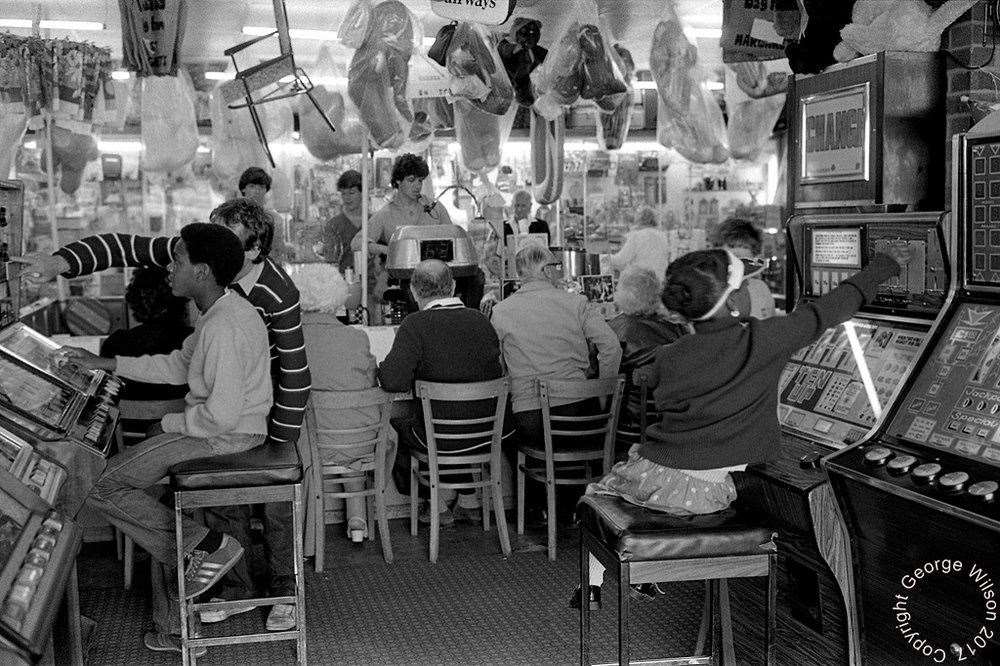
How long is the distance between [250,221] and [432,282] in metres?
0.87

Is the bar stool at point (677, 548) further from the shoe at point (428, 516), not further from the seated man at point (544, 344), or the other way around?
the shoe at point (428, 516)

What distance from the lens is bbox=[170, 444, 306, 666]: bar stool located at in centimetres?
320

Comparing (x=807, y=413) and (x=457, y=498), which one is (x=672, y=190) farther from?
(x=807, y=413)

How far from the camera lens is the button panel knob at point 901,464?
2348 mm

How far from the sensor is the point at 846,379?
2.93 metres

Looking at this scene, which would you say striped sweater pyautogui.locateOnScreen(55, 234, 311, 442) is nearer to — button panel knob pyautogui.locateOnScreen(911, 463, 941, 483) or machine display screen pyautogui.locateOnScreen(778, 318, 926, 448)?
machine display screen pyautogui.locateOnScreen(778, 318, 926, 448)

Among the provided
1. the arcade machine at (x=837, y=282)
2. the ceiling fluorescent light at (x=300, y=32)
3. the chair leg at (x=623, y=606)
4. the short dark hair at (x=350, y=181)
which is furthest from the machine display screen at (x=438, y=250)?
the ceiling fluorescent light at (x=300, y=32)

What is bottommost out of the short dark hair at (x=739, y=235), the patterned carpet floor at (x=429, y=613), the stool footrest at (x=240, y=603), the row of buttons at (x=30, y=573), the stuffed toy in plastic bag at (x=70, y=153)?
the patterned carpet floor at (x=429, y=613)

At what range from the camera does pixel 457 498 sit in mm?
5086

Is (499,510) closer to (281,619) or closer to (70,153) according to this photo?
(281,619)

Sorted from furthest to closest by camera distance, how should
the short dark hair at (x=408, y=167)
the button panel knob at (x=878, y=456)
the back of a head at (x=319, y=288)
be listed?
the short dark hair at (x=408, y=167) < the back of a head at (x=319, y=288) < the button panel knob at (x=878, y=456)

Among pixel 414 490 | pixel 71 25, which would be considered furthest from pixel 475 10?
pixel 71 25

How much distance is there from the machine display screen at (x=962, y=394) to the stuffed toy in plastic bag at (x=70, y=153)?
16.0ft

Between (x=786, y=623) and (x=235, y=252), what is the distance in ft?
6.62
